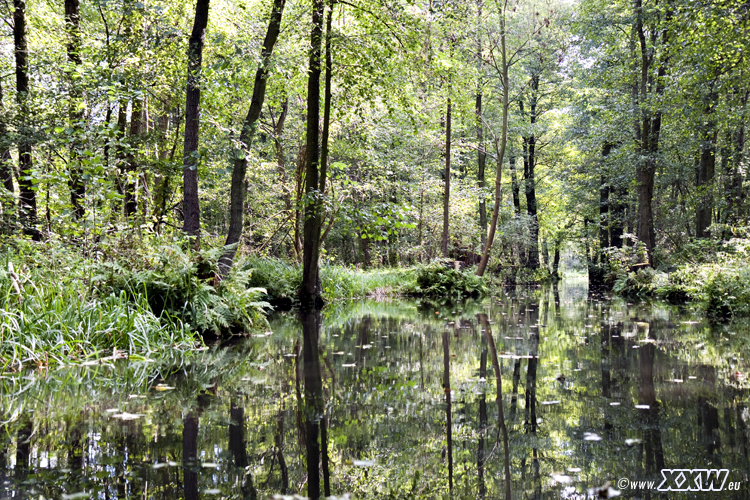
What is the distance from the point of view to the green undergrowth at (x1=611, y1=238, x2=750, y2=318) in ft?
29.0

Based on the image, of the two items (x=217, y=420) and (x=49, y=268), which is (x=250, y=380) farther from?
(x=49, y=268)

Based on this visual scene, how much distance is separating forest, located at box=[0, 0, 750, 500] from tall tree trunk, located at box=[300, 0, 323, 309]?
52 millimetres

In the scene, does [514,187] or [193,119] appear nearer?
[193,119]

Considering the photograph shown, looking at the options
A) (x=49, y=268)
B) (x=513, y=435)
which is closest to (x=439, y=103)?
(x=49, y=268)

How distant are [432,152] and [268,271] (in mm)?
13264

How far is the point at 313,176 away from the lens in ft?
32.5

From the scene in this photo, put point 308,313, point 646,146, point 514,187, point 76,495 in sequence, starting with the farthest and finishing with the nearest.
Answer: point 514,187, point 646,146, point 308,313, point 76,495

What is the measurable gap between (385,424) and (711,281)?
883 cm

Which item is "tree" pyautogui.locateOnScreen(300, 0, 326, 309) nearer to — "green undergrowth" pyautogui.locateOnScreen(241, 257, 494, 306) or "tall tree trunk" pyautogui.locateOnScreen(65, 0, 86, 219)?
"green undergrowth" pyautogui.locateOnScreen(241, 257, 494, 306)

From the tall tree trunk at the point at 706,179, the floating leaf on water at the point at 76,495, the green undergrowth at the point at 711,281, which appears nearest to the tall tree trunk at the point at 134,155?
the floating leaf on water at the point at 76,495

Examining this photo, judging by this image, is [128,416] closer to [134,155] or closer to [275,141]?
[134,155]

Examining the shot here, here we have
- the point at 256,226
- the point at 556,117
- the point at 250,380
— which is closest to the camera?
the point at 250,380

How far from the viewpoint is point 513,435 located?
2816 millimetres

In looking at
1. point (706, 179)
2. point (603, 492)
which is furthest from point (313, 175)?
point (706, 179)
